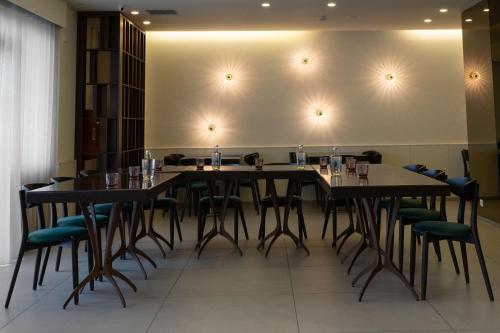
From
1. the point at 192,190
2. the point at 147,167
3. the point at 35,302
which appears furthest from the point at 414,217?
the point at 192,190

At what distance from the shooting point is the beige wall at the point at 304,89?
823 centimetres

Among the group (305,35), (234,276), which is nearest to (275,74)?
(305,35)

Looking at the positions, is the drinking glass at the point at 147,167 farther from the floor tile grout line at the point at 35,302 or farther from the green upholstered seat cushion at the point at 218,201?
the floor tile grout line at the point at 35,302

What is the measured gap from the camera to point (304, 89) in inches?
326

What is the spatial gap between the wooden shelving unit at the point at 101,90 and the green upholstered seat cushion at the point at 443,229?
495 cm

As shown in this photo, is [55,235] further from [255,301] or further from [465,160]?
[465,160]

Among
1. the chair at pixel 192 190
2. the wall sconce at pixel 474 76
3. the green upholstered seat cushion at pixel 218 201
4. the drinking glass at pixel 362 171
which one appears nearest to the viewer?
the drinking glass at pixel 362 171

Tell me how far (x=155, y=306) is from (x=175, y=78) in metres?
6.01

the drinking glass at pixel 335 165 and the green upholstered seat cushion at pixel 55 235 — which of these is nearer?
the green upholstered seat cushion at pixel 55 235

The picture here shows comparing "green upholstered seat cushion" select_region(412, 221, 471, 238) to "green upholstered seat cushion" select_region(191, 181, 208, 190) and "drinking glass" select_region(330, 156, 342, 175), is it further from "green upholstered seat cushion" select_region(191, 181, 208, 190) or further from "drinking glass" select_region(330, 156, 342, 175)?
"green upholstered seat cushion" select_region(191, 181, 208, 190)

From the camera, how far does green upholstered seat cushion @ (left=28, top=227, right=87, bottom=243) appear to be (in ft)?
10.5

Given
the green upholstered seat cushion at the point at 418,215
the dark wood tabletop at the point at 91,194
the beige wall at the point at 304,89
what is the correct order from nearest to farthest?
the dark wood tabletop at the point at 91,194 < the green upholstered seat cushion at the point at 418,215 < the beige wall at the point at 304,89

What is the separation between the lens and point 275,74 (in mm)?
8273

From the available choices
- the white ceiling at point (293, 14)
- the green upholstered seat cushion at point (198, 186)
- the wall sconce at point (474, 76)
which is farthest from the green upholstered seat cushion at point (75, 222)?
the wall sconce at point (474, 76)
